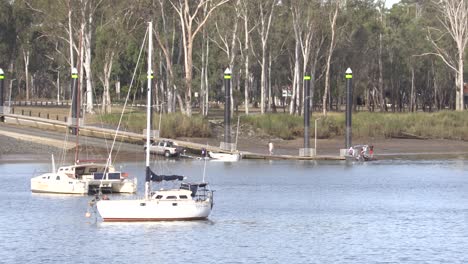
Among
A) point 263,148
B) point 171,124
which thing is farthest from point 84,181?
point 263,148

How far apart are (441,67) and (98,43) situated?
63.1 metres

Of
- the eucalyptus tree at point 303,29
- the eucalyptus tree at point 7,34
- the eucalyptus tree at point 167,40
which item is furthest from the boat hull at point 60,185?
the eucalyptus tree at point 7,34

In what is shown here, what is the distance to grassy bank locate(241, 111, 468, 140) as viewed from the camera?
414ft

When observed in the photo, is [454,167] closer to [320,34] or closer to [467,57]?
[320,34]

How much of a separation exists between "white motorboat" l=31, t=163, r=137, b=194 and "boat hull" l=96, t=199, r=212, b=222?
48.6 feet

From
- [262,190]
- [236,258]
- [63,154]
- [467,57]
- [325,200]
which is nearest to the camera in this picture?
[236,258]

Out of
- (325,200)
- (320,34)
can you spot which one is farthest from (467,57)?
(325,200)

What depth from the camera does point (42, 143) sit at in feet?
365

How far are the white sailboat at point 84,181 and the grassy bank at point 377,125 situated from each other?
47.1m

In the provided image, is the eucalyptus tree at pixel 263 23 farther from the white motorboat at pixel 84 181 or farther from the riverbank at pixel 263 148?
the white motorboat at pixel 84 181

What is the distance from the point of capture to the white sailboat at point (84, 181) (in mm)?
78438

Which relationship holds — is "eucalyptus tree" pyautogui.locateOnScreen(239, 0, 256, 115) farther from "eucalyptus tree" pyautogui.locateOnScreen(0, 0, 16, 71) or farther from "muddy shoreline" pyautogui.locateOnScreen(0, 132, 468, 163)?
"eucalyptus tree" pyautogui.locateOnScreen(0, 0, 16, 71)

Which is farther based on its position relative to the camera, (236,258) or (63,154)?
(63,154)

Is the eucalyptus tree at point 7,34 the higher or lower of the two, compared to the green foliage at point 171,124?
higher
